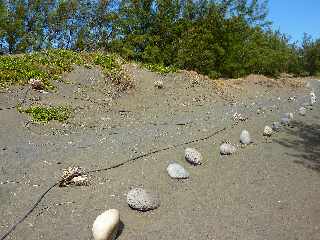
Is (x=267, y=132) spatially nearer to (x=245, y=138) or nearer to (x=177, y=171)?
(x=245, y=138)

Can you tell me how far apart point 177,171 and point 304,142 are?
11.6ft

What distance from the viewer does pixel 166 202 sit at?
16.3 ft

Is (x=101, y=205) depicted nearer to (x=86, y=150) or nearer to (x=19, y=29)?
(x=86, y=150)

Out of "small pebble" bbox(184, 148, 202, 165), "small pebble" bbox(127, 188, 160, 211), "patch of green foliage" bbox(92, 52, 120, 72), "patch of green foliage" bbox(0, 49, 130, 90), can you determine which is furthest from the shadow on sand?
"patch of green foliage" bbox(92, 52, 120, 72)

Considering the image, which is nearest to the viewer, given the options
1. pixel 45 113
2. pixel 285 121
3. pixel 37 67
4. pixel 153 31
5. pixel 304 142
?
pixel 304 142

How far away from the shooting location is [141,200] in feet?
15.5

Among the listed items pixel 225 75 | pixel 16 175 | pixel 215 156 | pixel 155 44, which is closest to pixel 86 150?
pixel 16 175

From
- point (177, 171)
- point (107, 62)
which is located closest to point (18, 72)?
point (107, 62)

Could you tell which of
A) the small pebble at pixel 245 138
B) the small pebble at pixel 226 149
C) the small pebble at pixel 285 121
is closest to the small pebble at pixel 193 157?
the small pebble at pixel 226 149

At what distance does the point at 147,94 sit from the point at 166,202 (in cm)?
747

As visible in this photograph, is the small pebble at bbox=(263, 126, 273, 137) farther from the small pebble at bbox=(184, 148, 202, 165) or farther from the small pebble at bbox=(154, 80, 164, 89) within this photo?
the small pebble at bbox=(154, 80, 164, 89)

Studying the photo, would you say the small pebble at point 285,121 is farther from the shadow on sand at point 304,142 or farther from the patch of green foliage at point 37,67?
the patch of green foliage at point 37,67

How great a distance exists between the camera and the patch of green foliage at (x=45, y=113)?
8352mm

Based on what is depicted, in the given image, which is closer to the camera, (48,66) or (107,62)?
(48,66)
